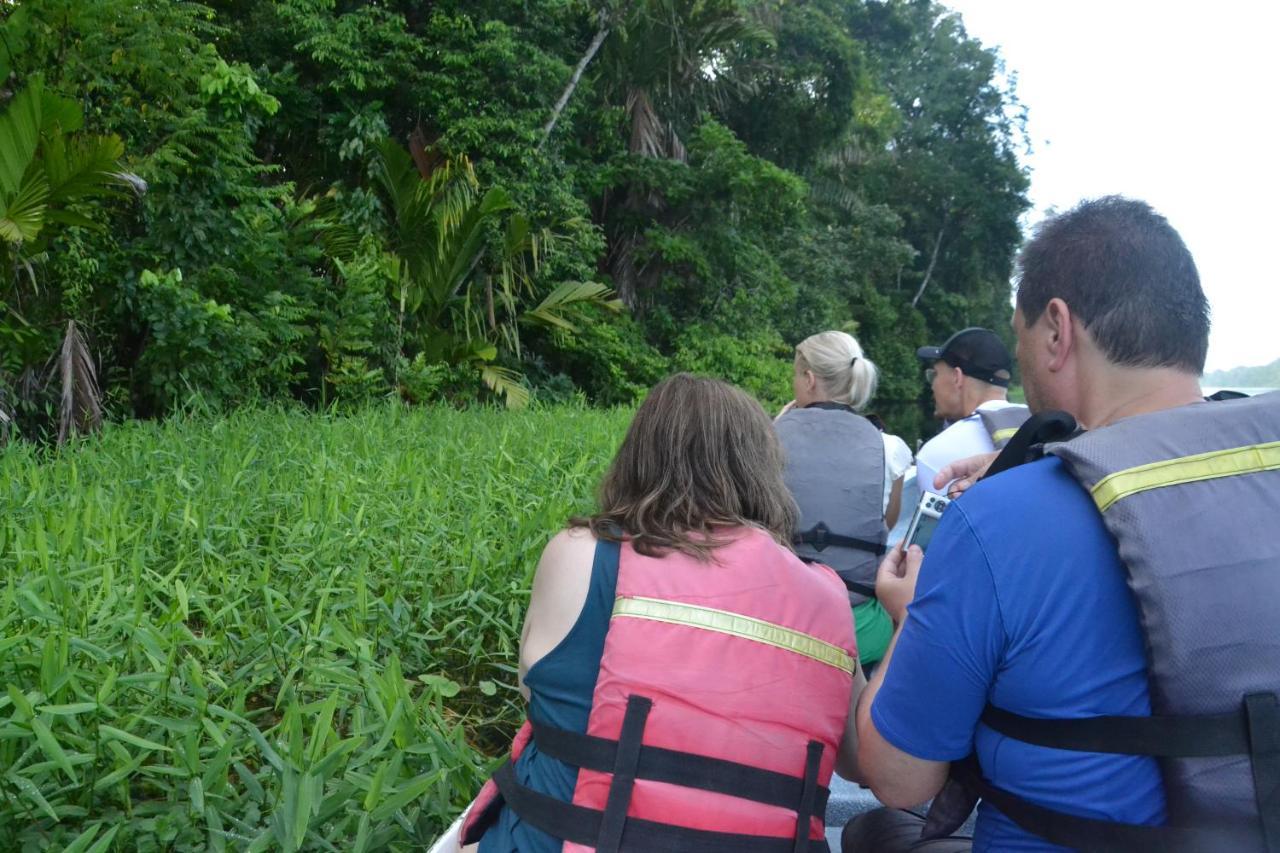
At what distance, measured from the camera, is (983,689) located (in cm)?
153

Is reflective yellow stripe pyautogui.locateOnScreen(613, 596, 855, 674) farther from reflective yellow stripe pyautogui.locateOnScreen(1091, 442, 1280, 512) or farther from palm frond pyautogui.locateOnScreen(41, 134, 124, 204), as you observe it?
palm frond pyautogui.locateOnScreen(41, 134, 124, 204)

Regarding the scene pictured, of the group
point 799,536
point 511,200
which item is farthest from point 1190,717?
point 511,200

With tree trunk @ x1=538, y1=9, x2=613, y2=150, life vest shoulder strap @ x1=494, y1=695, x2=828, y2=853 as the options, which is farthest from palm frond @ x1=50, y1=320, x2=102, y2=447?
tree trunk @ x1=538, y1=9, x2=613, y2=150

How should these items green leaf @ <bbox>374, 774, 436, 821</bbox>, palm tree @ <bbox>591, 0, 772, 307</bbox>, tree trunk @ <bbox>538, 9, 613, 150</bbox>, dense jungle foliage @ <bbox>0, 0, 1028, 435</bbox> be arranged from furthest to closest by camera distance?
palm tree @ <bbox>591, 0, 772, 307</bbox> → tree trunk @ <bbox>538, 9, 613, 150</bbox> → dense jungle foliage @ <bbox>0, 0, 1028, 435</bbox> → green leaf @ <bbox>374, 774, 436, 821</bbox>

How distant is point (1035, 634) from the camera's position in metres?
1.48

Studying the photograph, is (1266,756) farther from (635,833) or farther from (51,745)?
(51,745)

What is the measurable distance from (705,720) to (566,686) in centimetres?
23

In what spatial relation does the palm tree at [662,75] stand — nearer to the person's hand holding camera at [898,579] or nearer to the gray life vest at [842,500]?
the gray life vest at [842,500]

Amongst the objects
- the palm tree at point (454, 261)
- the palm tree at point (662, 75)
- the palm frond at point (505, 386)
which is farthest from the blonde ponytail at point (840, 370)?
the palm tree at point (662, 75)

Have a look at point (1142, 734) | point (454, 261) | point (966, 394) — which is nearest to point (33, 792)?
point (1142, 734)

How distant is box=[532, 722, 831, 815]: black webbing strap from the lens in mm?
1729

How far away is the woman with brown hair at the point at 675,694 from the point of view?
5.67ft

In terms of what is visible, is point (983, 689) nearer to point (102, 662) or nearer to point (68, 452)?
point (102, 662)

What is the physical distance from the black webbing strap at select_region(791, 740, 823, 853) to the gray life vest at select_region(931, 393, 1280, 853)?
0.50 metres
